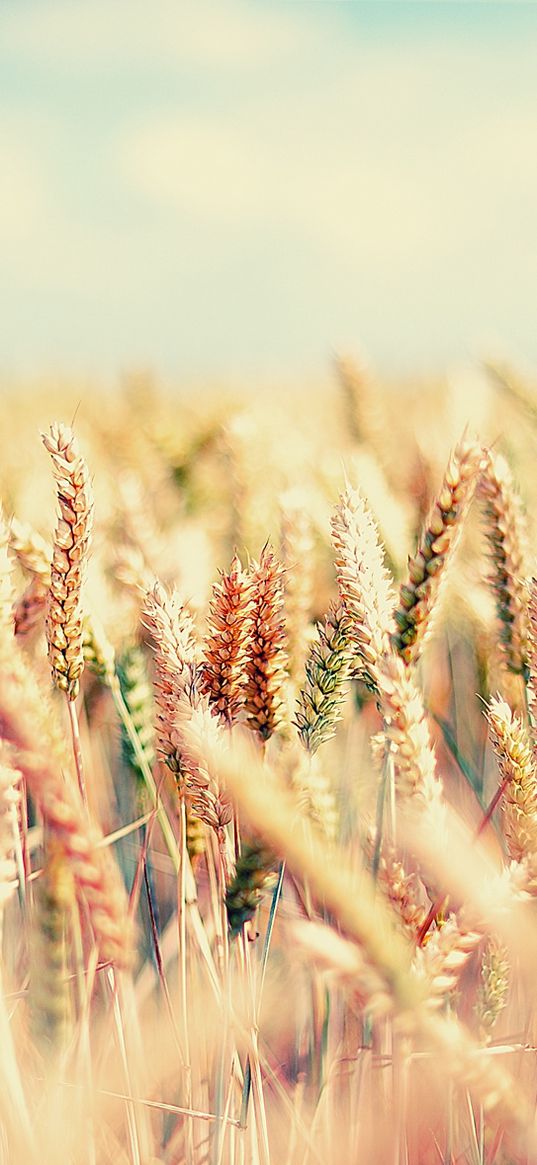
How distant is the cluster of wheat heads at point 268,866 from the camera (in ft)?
1.05

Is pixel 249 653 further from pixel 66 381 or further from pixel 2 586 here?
pixel 66 381

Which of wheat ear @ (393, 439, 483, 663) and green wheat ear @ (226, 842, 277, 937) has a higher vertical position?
wheat ear @ (393, 439, 483, 663)

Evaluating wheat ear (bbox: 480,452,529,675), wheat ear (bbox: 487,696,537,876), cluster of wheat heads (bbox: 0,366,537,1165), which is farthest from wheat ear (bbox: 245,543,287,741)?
wheat ear (bbox: 480,452,529,675)

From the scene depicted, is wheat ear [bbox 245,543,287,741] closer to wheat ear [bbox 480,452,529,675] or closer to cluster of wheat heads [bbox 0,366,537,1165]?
cluster of wheat heads [bbox 0,366,537,1165]

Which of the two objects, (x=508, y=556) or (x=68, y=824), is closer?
(x=68, y=824)

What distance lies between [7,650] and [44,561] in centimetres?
18

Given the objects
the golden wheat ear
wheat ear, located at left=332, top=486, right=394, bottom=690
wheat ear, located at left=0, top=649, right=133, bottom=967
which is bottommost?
wheat ear, located at left=0, top=649, right=133, bottom=967

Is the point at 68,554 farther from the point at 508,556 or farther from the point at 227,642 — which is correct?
the point at 508,556

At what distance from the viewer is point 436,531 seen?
0.53 m

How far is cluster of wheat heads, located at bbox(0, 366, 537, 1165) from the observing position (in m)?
0.32

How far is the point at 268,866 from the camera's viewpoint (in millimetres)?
434

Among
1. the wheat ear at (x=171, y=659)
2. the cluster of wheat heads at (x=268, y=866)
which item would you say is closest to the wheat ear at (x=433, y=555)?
the cluster of wheat heads at (x=268, y=866)

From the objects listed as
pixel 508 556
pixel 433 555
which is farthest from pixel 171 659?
pixel 508 556

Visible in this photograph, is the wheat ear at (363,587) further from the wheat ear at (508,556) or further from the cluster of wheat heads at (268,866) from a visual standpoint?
the wheat ear at (508,556)
